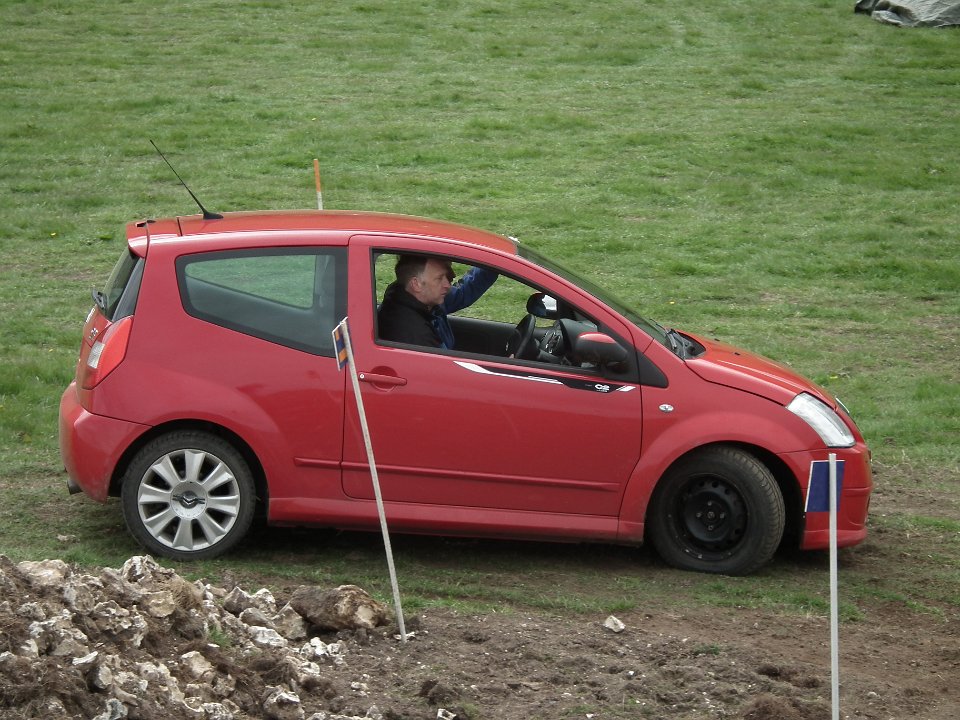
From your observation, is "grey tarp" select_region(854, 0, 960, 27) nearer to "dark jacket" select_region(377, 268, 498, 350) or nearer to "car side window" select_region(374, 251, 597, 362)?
"car side window" select_region(374, 251, 597, 362)

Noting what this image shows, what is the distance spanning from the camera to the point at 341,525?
7246 millimetres

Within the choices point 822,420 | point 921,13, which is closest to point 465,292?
point 822,420

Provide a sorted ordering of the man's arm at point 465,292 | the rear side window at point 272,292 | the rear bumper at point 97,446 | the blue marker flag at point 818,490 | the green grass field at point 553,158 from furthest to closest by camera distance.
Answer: the green grass field at point 553,158, the man's arm at point 465,292, the rear side window at point 272,292, the rear bumper at point 97,446, the blue marker flag at point 818,490

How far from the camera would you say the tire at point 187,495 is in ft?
23.0

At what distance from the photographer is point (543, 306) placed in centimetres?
757

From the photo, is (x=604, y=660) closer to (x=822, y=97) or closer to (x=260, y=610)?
(x=260, y=610)

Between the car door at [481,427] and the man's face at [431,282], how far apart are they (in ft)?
1.11

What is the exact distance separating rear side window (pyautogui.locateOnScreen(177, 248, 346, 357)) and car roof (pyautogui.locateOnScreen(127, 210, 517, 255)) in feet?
0.54

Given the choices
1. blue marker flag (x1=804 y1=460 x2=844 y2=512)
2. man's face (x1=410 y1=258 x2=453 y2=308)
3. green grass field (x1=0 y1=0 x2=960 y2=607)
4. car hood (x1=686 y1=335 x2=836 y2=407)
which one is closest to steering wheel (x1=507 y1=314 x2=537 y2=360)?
man's face (x1=410 y1=258 x2=453 y2=308)

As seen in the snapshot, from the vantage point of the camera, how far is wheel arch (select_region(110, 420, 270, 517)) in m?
7.08

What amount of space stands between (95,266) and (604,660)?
398 inches

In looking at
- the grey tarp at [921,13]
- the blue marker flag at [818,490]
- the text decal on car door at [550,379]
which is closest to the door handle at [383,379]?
the text decal on car door at [550,379]

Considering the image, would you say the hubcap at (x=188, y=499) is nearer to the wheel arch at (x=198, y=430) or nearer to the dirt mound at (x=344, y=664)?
the wheel arch at (x=198, y=430)

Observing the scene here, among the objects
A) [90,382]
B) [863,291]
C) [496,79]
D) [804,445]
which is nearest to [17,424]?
[90,382]
